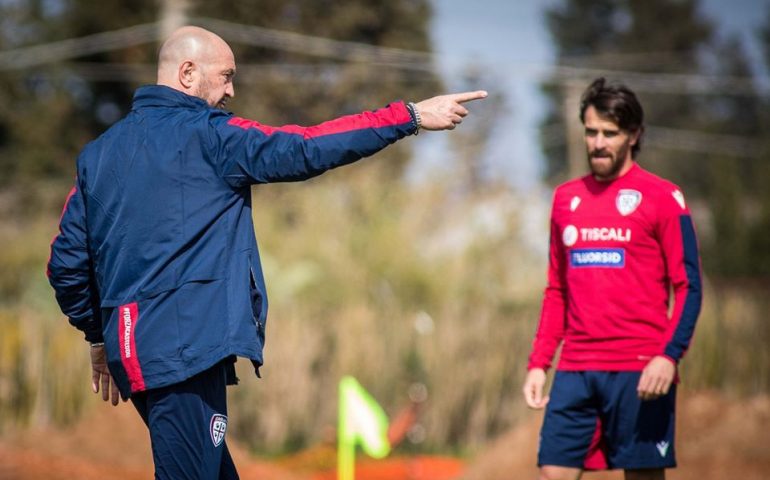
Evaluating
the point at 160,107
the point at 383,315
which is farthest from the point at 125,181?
the point at 383,315

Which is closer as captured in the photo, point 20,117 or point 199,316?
point 199,316

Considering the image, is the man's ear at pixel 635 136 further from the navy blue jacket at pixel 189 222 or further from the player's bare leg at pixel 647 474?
the navy blue jacket at pixel 189 222

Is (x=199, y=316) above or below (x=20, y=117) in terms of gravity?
below

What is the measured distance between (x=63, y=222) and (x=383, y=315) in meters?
10.2

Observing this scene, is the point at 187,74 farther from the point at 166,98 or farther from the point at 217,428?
the point at 217,428

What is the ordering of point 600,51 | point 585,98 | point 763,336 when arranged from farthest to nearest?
point 600,51 < point 763,336 < point 585,98

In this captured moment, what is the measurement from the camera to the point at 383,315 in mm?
14266

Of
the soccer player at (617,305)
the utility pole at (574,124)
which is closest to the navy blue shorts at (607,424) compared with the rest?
the soccer player at (617,305)

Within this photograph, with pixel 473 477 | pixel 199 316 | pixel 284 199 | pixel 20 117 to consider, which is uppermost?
pixel 20 117

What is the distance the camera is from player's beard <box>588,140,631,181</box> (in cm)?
519

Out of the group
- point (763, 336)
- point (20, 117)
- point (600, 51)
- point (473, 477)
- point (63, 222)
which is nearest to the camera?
point (63, 222)

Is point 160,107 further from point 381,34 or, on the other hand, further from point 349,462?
point 381,34

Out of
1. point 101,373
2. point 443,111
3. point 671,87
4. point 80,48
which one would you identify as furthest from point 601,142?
point 671,87

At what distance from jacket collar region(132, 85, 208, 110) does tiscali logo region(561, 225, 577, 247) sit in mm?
1925
